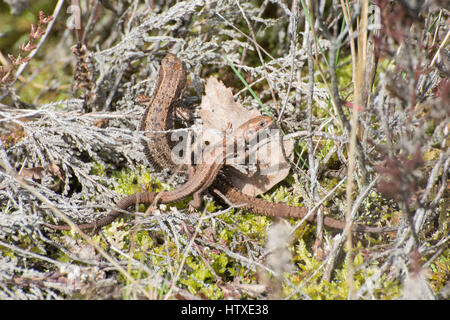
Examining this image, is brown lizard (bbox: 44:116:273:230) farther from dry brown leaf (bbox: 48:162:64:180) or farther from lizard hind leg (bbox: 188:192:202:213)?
dry brown leaf (bbox: 48:162:64:180)

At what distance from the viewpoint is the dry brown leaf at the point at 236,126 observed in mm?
3947

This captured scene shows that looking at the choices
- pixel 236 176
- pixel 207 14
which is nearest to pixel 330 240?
pixel 236 176

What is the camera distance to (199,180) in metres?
3.89

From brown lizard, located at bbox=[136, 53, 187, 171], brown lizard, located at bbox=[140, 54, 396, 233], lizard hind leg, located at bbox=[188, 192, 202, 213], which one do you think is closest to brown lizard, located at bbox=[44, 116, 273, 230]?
lizard hind leg, located at bbox=[188, 192, 202, 213]

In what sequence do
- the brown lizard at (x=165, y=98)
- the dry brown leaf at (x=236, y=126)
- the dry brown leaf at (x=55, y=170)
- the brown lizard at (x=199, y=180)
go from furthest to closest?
the brown lizard at (x=165, y=98), the dry brown leaf at (x=236, y=126), the dry brown leaf at (x=55, y=170), the brown lizard at (x=199, y=180)

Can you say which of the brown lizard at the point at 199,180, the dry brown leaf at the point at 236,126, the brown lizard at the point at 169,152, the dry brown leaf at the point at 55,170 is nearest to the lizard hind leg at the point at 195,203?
the brown lizard at the point at 199,180

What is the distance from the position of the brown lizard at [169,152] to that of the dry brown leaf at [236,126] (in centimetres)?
19

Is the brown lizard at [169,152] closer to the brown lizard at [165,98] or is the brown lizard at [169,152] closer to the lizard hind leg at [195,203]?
the brown lizard at [165,98]

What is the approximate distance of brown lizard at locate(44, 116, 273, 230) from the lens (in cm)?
357

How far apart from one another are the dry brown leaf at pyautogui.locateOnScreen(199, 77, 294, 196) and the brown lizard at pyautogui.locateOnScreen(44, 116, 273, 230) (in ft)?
0.59

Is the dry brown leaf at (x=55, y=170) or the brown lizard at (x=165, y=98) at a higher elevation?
the brown lizard at (x=165, y=98)

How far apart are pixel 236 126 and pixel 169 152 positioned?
2.63 feet

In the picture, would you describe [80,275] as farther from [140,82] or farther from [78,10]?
[78,10]

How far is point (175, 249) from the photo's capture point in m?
3.46
